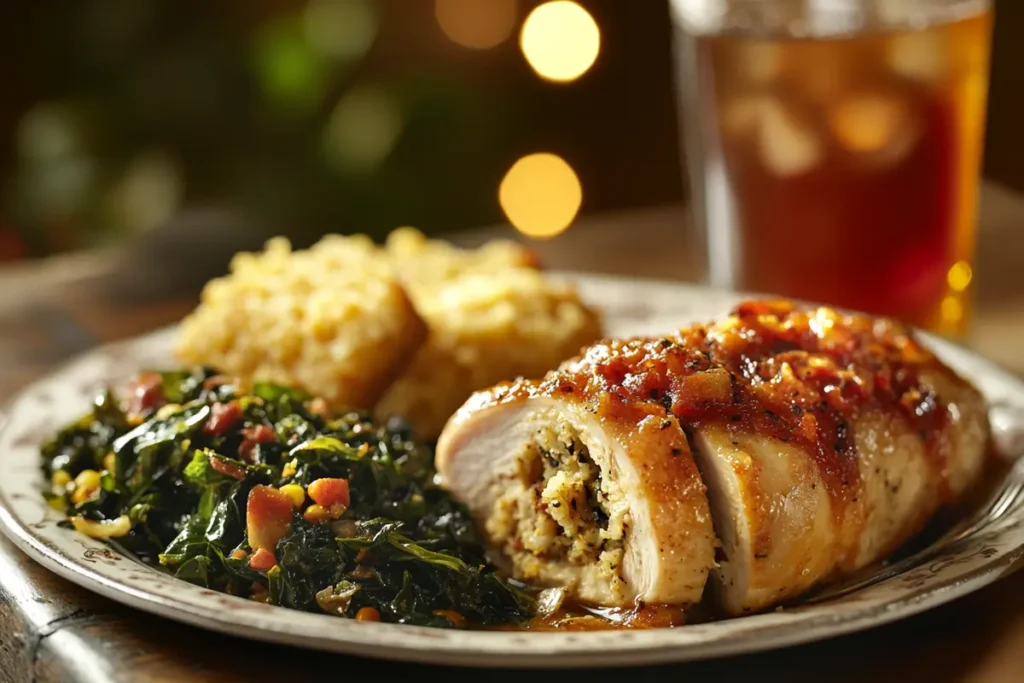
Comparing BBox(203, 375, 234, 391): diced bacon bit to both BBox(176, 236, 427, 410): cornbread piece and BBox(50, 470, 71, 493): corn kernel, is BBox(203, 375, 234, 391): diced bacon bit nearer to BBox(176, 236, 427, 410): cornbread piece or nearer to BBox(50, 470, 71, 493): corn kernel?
BBox(176, 236, 427, 410): cornbread piece

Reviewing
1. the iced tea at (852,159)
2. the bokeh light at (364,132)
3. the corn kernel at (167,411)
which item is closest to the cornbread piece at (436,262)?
the iced tea at (852,159)

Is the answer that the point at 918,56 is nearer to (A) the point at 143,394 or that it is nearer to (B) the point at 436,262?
(B) the point at 436,262

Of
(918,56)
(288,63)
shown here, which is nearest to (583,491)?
(918,56)

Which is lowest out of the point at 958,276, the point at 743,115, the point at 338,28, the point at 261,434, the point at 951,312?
the point at 951,312

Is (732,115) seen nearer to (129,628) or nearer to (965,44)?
(965,44)

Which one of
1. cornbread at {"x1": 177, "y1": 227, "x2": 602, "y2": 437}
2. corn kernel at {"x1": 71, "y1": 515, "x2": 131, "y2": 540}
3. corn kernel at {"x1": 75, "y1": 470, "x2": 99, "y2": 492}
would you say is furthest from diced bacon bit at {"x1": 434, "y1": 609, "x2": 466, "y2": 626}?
cornbread at {"x1": 177, "y1": 227, "x2": 602, "y2": 437}

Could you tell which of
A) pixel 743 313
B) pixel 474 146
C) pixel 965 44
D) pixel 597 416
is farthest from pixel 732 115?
pixel 474 146

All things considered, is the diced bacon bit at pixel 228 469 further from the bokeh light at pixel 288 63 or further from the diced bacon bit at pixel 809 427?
the bokeh light at pixel 288 63
